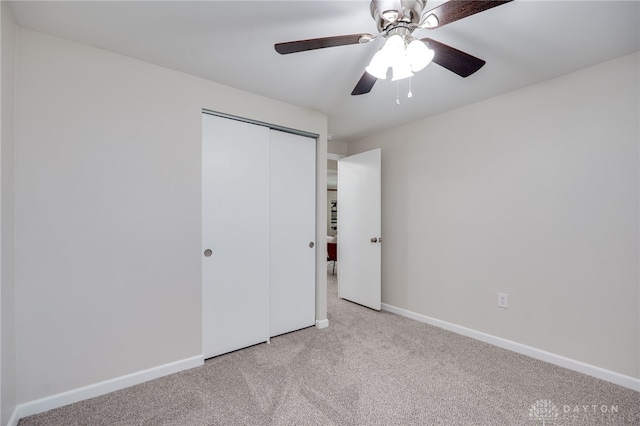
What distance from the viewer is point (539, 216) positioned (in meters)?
2.37

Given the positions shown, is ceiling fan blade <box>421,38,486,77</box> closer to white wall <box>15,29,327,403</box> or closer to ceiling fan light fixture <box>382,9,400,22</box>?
ceiling fan light fixture <box>382,9,400,22</box>

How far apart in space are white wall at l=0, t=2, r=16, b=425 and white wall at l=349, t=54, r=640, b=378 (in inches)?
131

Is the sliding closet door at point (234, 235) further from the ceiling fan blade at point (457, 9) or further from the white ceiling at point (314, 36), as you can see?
the ceiling fan blade at point (457, 9)

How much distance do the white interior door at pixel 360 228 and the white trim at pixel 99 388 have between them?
2.11m

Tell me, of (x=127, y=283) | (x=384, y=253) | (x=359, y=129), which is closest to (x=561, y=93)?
(x=359, y=129)

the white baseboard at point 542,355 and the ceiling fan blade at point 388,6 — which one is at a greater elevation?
the ceiling fan blade at point 388,6

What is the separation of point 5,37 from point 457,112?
340 centimetres

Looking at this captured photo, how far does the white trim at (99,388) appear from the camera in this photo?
1.69 meters

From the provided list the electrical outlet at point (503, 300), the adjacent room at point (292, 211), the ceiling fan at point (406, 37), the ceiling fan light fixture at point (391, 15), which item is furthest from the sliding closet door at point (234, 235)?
Answer: the electrical outlet at point (503, 300)

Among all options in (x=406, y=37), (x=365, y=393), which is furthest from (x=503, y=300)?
(x=406, y=37)

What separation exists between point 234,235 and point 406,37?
6.40 feet

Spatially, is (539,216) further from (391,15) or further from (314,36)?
(314,36)

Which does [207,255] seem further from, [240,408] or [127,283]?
[240,408]

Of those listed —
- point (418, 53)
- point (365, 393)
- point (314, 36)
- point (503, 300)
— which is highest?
point (314, 36)
